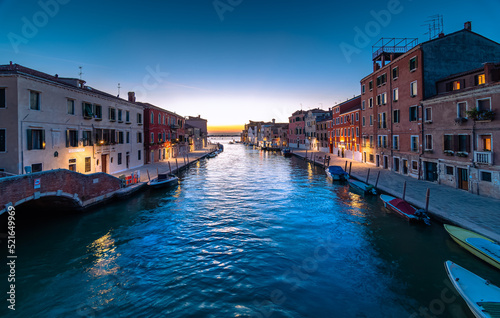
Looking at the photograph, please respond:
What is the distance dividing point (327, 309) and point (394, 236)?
23.9 feet

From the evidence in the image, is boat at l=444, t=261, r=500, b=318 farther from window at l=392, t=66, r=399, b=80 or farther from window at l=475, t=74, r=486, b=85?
window at l=392, t=66, r=399, b=80

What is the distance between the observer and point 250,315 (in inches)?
297

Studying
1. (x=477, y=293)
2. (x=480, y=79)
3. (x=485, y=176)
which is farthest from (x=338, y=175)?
(x=477, y=293)

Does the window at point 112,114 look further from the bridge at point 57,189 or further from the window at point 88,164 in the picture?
the bridge at point 57,189

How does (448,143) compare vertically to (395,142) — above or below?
below

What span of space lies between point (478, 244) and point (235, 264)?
9506mm

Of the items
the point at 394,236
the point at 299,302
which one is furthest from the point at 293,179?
the point at 299,302

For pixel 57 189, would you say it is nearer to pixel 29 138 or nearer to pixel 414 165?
pixel 29 138

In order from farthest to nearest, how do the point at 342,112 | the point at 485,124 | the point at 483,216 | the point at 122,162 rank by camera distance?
the point at 342,112 < the point at 122,162 < the point at 485,124 < the point at 483,216

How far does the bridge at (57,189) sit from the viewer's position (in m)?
12.3

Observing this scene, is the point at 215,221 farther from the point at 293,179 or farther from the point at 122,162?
the point at 122,162

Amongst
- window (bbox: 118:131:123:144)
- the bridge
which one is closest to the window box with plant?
the bridge

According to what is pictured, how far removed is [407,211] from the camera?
1464 centimetres

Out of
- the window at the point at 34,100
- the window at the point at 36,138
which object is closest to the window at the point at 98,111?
the window at the point at 34,100
